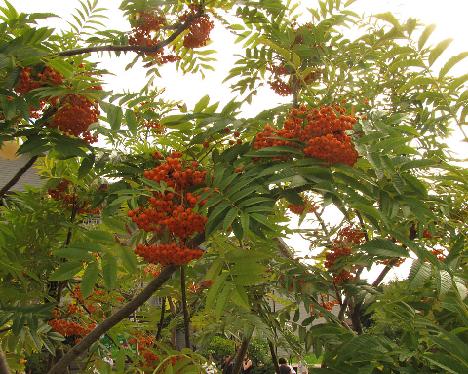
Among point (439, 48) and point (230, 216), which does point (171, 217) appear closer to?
point (230, 216)

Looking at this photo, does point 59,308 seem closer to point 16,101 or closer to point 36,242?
point 36,242

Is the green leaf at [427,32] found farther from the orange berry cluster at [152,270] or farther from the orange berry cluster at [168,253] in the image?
the orange berry cluster at [152,270]

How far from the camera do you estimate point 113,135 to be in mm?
2346

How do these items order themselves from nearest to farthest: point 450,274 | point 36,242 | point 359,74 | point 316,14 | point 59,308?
point 450,274 < point 36,242 < point 59,308 < point 316,14 < point 359,74

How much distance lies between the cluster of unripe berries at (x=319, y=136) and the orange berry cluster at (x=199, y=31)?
→ 160 cm

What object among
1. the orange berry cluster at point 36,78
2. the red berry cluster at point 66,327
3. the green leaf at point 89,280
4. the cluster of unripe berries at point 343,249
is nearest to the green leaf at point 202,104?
the orange berry cluster at point 36,78

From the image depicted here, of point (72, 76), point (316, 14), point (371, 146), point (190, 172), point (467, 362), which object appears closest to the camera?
point (467, 362)

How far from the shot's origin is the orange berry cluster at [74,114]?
248cm

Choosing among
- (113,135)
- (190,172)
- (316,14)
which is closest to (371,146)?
(190,172)

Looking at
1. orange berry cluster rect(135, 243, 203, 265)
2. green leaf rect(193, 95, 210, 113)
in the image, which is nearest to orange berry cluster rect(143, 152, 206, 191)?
orange berry cluster rect(135, 243, 203, 265)

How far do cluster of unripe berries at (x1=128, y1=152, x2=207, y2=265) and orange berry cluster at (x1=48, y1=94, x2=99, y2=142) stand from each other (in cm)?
65

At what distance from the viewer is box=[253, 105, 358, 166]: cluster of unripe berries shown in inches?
73.8

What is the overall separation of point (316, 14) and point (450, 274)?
99.8 inches

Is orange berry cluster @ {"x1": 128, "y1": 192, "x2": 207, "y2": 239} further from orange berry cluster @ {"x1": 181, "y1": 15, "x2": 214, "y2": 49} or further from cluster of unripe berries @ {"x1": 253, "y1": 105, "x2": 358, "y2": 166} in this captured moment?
orange berry cluster @ {"x1": 181, "y1": 15, "x2": 214, "y2": 49}
